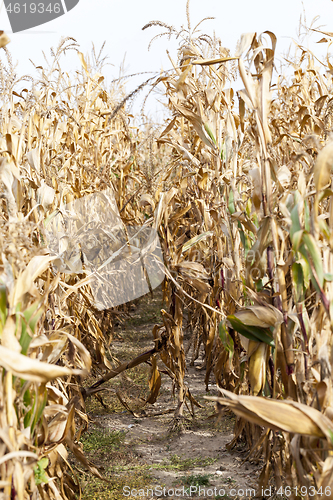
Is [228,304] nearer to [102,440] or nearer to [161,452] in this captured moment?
[161,452]

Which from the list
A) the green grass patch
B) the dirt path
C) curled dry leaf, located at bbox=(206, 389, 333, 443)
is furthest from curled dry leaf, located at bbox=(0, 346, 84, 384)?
the green grass patch

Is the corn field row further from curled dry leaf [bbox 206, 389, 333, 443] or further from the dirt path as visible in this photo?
the dirt path

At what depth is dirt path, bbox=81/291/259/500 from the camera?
5.70ft

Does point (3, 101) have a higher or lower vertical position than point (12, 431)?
higher

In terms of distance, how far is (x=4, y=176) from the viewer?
150 cm

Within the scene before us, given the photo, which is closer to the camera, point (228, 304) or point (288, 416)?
point (288, 416)

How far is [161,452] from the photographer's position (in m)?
2.08

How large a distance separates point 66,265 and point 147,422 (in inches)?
43.0

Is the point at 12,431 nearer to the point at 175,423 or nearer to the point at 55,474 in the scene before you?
the point at 55,474

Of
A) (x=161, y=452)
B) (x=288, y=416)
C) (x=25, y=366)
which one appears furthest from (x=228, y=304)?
(x=25, y=366)

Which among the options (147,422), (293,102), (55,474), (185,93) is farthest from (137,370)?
(293,102)

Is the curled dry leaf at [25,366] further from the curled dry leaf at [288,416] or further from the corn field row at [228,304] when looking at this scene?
the curled dry leaf at [288,416]

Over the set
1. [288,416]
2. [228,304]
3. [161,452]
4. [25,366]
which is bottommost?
[161,452]

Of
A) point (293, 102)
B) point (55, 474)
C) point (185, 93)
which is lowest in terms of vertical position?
point (55, 474)
